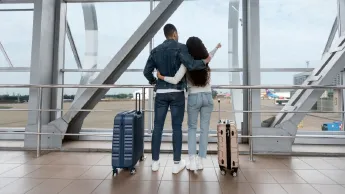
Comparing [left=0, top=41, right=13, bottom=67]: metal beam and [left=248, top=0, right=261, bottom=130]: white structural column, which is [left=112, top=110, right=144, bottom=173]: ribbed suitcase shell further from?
[left=0, top=41, right=13, bottom=67]: metal beam

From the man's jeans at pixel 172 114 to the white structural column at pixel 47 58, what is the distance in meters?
1.73

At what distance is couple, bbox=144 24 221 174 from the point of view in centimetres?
216

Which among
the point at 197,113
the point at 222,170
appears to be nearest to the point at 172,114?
the point at 197,113

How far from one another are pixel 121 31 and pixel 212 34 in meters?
1.67

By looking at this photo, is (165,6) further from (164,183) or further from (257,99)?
(164,183)

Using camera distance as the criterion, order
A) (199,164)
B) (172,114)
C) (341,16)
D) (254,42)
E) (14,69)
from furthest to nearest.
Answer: (14,69)
(341,16)
(254,42)
(199,164)
(172,114)

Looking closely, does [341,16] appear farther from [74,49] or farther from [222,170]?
[74,49]

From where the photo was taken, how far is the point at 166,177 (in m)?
2.11

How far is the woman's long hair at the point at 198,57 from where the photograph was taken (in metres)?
2.16

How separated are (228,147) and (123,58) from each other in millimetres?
1802

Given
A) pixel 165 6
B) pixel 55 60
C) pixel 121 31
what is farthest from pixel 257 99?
pixel 55 60

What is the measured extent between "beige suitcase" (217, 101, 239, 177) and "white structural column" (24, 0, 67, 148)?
7.38 ft

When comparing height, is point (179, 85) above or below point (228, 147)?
above

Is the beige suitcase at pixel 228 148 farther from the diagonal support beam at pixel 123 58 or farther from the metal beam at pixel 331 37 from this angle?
the metal beam at pixel 331 37
